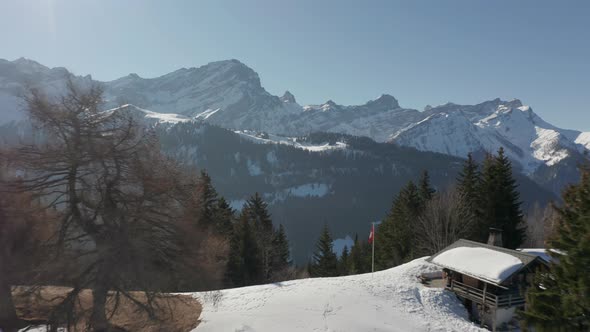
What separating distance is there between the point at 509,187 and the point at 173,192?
34681mm

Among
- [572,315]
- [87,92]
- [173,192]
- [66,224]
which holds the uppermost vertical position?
[87,92]

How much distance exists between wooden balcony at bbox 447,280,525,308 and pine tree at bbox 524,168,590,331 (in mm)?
12083

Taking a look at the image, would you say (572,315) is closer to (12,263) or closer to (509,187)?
(12,263)

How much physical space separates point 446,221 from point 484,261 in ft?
45.1

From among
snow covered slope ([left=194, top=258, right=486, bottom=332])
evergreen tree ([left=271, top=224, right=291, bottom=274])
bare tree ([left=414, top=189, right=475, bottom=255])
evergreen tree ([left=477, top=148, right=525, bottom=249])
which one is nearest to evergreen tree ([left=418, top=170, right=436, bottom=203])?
bare tree ([left=414, top=189, right=475, bottom=255])

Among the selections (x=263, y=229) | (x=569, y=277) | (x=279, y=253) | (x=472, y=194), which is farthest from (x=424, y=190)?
(x=569, y=277)

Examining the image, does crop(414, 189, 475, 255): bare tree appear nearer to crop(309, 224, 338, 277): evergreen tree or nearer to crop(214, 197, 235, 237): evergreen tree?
crop(309, 224, 338, 277): evergreen tree

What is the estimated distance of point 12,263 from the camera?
13.1m

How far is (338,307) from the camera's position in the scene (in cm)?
2031

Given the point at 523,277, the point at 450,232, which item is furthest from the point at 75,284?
the point at 450,232

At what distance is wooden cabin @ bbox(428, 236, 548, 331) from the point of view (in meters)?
21.7

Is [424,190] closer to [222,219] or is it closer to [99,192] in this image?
[222,219]

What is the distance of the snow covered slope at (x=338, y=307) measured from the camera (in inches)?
720

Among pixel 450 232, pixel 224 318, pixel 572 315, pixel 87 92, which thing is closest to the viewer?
pixel 572 315
